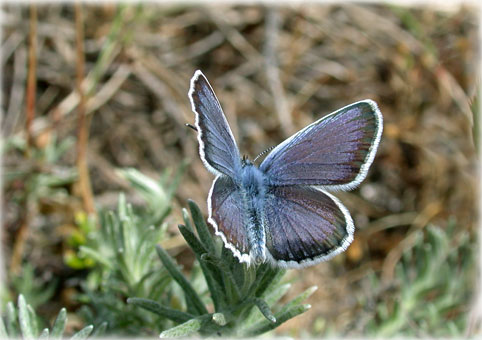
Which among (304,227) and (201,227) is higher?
(201,227)

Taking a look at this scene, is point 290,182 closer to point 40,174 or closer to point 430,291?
point 430,291

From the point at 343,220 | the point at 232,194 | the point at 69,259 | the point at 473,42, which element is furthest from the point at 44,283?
the point at 473,42

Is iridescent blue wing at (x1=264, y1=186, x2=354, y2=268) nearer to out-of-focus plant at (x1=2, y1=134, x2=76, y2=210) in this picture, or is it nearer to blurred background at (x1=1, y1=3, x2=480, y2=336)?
blurred background at (x1=1, y1=3, x2=480, y2=336)

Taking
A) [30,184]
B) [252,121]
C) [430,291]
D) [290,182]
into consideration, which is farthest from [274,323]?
[252,121]

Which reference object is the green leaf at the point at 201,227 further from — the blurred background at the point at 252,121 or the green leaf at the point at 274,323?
the blurred background at the point at 252,121

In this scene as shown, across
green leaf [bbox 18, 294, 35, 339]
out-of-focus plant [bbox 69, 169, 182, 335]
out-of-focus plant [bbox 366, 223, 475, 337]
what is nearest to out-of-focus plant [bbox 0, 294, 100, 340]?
green leaf [bbox 18, 294, 35, 339]

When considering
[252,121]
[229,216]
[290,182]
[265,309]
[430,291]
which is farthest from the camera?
[252,121]
